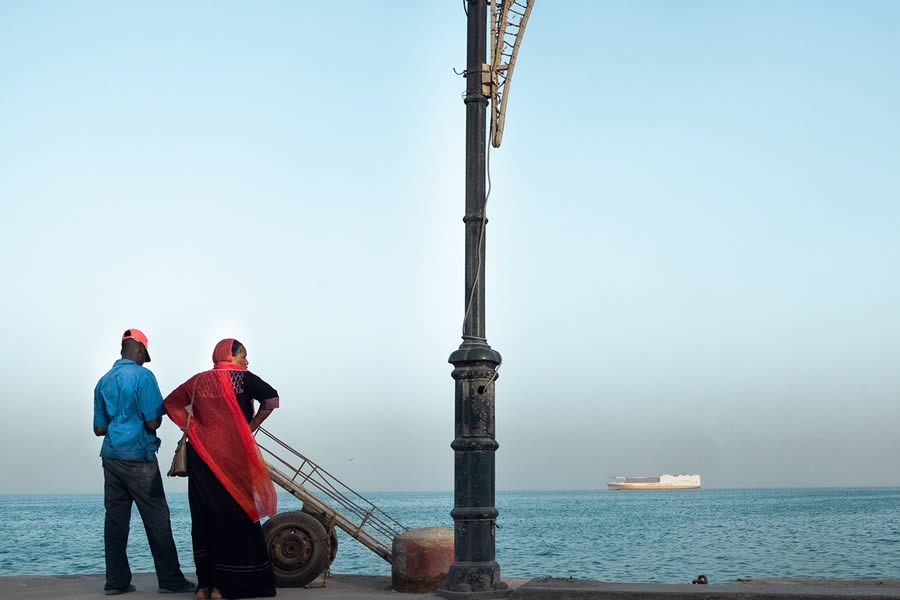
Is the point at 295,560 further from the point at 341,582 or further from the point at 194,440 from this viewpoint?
the point at 194,440

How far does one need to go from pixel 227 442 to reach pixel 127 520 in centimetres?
122

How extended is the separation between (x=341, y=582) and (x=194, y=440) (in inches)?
100

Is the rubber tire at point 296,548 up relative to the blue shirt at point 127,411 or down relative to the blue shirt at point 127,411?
down

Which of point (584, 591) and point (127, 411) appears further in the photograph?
point (127, 411)

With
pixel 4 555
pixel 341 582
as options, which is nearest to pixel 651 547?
pixel 4 555

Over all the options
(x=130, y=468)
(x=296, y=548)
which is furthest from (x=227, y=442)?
(x=296, y=548)

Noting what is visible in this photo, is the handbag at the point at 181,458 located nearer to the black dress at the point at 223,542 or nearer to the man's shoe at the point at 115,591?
the black dress at the point at 223,542

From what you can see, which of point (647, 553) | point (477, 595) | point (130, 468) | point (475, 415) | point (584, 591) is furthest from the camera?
point (647, 553)

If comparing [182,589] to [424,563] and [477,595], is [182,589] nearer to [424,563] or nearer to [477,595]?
[424,563]

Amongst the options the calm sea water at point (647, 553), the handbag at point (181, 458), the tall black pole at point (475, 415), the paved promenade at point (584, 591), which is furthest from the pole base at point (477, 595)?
the calm sea water at point (647, 553)

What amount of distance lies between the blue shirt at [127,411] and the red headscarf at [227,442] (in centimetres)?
64

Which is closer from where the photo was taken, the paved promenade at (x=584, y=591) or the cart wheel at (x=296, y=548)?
the paved promenade at (x=584, y=591)

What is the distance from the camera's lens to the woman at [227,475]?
6.43 meters

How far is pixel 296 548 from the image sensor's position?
25.9 ft
